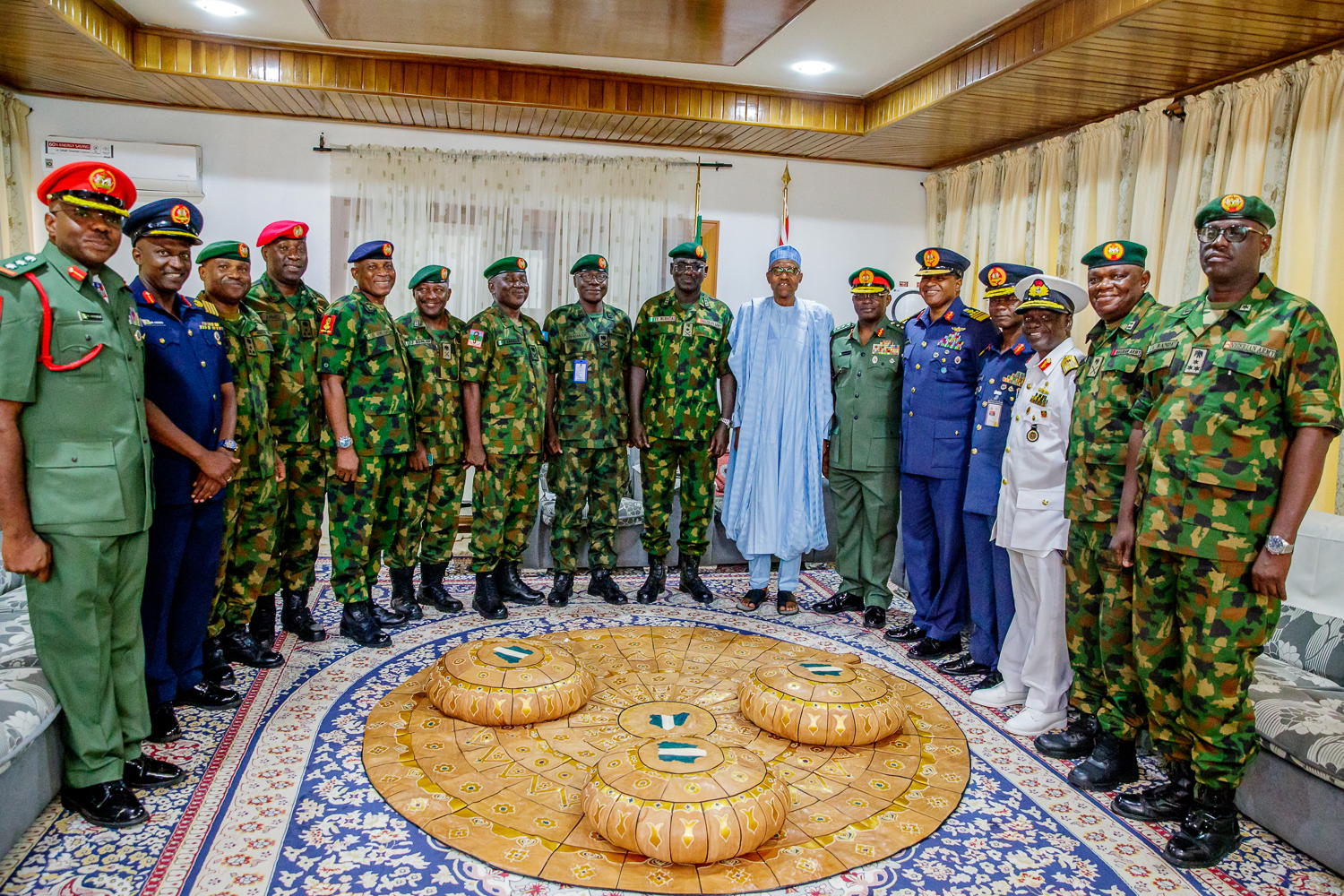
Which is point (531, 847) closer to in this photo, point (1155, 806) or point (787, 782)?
point (787, 782)

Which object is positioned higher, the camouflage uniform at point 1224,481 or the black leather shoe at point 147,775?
the camouflage uniform at point 1224,481

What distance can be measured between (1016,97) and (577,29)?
2769 millimetres

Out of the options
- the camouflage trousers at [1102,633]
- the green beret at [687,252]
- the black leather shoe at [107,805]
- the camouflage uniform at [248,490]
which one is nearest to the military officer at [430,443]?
the camouflage uniform at [248,490]

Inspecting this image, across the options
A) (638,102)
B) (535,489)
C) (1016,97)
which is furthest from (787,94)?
(535,489)

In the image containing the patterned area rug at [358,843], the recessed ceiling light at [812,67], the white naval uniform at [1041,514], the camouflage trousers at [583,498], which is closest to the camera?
the patterned area rug at [358,843]

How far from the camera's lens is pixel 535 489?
480 centimetres

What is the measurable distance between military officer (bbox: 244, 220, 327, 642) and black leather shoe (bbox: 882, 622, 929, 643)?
288cm

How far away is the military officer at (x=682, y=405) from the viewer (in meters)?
4.79

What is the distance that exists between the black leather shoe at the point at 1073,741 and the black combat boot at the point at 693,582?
212cm

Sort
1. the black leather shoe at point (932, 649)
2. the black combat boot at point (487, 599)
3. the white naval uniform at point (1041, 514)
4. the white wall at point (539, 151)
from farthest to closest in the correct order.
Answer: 1. the white wall at point (539, 151)
2. the black combat boot at point (487, 599)
3. the black leather shoe at point (932, 649)
4. the white naval uniform at point (1041, 514)

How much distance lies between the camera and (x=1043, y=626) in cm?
340

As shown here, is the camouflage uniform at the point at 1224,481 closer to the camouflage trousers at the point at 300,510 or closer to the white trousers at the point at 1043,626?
the white trousers at the point at 1043,626

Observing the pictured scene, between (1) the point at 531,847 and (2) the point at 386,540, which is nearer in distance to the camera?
(1) the point at 531,847

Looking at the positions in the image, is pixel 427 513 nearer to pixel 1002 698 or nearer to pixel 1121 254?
pixel 1002 698
